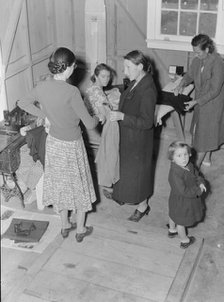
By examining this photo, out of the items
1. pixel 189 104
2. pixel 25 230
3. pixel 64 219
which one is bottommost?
pixel 25 230

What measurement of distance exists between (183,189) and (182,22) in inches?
121

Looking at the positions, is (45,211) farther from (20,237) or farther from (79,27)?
(79,27)

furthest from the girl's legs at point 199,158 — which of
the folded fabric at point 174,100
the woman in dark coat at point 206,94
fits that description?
the folded fabric at point 174,100

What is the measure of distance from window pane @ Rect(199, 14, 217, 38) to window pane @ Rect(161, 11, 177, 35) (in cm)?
34

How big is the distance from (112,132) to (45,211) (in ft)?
3.59

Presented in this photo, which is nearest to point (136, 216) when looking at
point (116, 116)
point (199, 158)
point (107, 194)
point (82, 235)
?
point (107, 194)

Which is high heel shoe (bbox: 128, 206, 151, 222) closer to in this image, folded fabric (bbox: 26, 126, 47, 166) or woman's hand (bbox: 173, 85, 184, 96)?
folded fabric (bbox: 26, 126, 47, 166)

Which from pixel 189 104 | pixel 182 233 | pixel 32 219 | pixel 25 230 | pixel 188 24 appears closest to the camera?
pixel 182 233

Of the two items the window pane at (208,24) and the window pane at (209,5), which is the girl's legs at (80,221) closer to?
the window pane at (208,24)

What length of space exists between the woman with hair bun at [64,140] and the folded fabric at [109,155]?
14.8 inches

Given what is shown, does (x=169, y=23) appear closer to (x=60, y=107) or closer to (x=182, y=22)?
(x=182, y=22)

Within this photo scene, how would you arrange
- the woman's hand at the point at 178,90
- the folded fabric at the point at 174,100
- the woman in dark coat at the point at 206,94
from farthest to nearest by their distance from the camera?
the woman's hand at the point at 178,90 < the folded fabric at the point at 174,100 < the woman in dark coat at the point at 206,94

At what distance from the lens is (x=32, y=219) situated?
4.39 meters

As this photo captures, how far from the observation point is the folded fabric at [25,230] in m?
4.04
